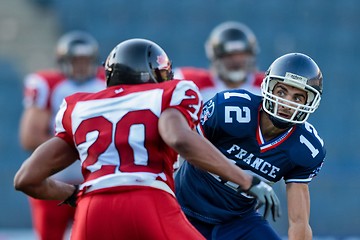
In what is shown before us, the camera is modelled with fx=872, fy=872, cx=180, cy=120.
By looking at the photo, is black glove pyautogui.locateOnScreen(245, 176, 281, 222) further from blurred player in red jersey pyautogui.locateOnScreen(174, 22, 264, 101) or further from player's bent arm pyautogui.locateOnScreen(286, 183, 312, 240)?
blurred player in red jersey pyautogui.locateOnScreen(174, 22, 264, 101)

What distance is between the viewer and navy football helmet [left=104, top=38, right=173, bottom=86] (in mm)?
3574

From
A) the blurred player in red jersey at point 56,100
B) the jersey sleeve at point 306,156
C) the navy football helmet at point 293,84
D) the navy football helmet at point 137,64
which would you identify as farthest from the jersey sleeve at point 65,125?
the blurred player in red jersey at point 56,100

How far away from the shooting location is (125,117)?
3.41 meters

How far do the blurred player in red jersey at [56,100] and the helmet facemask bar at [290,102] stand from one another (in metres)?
2.71

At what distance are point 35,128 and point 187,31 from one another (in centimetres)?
457

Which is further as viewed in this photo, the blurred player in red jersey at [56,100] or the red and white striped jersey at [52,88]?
the red and white striped jersey at [52,88]

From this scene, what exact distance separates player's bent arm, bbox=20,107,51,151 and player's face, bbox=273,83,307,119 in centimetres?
291

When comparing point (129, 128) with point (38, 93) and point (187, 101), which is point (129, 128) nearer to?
point (187, 101)

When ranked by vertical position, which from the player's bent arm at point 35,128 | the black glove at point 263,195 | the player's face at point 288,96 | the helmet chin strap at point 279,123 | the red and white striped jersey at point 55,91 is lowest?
the player's bent arm at point 35,128

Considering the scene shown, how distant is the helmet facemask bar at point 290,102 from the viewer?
13.5 feet

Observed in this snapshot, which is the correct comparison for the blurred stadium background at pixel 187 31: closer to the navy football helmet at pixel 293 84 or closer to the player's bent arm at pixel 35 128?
the player's bent arm at pixel 35 128

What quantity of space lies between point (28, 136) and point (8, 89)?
4112 mm

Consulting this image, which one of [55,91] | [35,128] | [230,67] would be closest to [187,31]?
[230,67]

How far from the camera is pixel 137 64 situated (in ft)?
11.7
